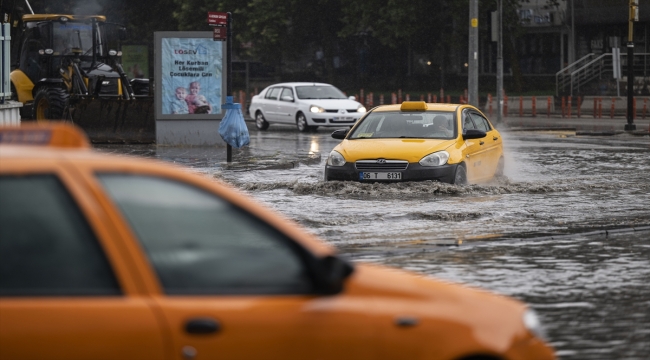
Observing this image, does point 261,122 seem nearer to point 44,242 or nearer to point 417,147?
point 417,147

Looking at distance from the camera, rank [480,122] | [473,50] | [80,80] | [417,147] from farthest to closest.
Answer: [473,50]
[80,80]
[480,122]
[417,147]

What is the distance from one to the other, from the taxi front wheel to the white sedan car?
56.8 feet

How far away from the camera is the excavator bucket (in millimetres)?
27594

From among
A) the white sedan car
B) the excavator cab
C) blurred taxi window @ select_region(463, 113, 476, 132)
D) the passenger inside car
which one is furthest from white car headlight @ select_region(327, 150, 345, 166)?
the white sedan car

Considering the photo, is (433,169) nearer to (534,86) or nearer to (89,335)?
(89,335)

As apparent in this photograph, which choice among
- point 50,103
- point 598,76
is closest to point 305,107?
point 50,103

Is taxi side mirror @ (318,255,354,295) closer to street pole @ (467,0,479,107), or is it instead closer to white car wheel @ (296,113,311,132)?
white car wheel @ (296,113,311,132)

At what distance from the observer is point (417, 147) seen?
1703 centimetres

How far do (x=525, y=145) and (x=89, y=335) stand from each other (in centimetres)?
2588

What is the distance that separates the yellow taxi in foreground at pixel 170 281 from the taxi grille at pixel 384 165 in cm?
1216

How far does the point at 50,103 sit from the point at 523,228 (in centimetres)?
1648

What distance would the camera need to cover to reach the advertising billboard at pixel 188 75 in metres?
26.5

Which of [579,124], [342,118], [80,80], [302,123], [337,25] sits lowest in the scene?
[579,124]

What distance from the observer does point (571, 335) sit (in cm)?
768
